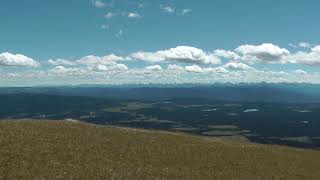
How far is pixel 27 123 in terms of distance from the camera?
163 feet

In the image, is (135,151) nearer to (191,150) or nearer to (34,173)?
(191,150)

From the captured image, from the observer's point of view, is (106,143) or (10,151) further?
(106,143)

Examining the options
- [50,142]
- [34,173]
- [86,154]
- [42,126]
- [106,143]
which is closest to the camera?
[34,173]

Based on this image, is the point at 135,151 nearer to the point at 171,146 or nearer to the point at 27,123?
the point at 171,146

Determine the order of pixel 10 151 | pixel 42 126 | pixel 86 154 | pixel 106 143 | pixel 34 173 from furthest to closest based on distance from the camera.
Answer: pixel 42 126 → pixel 106 143 → pixel 86 154 → pixel 10 151 → pixel 34 173

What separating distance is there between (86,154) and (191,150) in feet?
37.4

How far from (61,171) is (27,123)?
64.3 ft

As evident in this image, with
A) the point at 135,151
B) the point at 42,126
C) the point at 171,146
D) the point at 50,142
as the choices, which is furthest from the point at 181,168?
the point at 42,126

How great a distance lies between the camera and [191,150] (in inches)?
1754

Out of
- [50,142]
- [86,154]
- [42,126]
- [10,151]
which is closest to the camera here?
[10,151]

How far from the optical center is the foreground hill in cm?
3262

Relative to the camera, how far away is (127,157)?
127 ft

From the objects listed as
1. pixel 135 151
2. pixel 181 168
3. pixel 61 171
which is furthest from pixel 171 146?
pixel 61 171

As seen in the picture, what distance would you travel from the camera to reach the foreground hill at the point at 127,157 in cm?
3262
